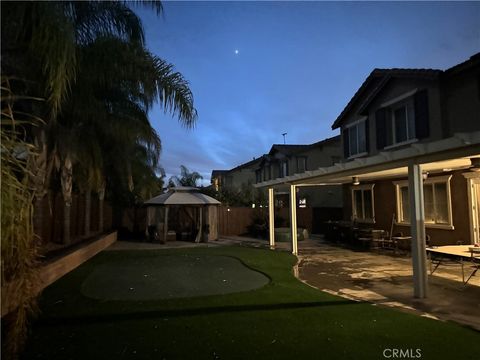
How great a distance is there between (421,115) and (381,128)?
90.7 inches

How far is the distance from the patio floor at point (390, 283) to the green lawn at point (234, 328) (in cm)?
64

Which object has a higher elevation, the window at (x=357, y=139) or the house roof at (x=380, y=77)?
the house roof at (x=380, y=77)

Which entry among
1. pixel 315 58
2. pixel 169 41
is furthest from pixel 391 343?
pixel 315 58

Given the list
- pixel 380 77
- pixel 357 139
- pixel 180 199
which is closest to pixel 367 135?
pixel 357 139

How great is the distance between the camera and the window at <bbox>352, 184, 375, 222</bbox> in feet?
57.1

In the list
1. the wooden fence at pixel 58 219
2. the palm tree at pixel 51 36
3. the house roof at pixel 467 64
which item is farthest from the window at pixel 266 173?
the palm tree at pixel 51 36

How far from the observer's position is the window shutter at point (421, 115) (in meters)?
12.8

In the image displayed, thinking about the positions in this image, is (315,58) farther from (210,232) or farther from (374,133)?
(210,232)

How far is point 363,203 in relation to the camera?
18.1m

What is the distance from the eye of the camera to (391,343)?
195 inches

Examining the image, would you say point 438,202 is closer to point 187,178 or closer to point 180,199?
point 180,199

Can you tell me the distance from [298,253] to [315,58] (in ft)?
28.3

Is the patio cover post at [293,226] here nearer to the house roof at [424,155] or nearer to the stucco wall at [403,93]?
the house roof at [424,155]

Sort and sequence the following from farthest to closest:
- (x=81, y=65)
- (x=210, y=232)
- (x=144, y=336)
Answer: (x=210, y=232) → (x=81, y=65) → (x=144, y=336)
